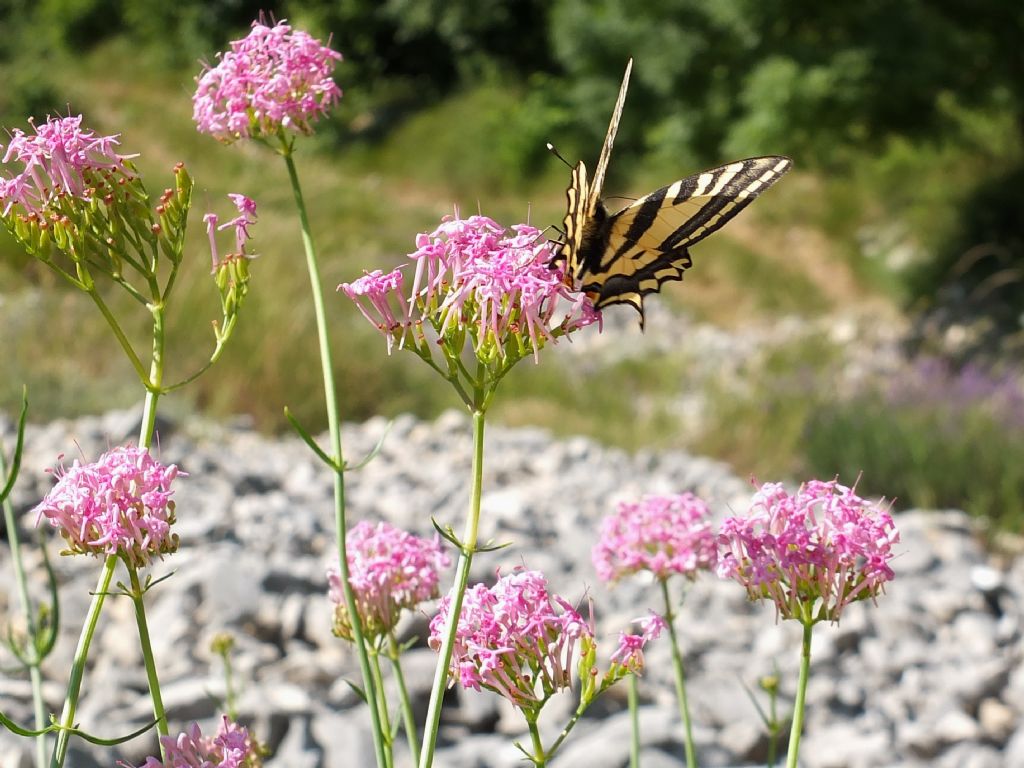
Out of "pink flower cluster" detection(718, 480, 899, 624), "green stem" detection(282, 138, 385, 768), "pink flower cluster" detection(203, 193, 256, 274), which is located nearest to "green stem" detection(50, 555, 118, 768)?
"green stem" detection(282, 138, 385, 768)

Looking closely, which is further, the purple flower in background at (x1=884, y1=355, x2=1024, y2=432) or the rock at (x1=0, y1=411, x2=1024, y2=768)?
the purple flower in background at (x1=884, y1=355, x2=1024, y2=432)

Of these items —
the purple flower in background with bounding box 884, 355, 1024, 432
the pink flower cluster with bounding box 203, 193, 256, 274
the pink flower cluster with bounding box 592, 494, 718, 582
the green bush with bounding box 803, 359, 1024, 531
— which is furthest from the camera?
the purple flower in background with bounding box 884, 355, 1024, 432

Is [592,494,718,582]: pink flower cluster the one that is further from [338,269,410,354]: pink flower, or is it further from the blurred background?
the blurred background

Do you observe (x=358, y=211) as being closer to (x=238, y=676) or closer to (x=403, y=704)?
→ (x=238, y=676)

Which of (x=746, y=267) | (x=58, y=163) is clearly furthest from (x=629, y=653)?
(x=746, y=267)

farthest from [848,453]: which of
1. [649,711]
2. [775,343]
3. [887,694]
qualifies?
[775,343]

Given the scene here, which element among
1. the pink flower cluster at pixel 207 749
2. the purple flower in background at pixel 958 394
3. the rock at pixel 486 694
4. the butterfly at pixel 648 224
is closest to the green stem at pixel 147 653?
the pink flower cluster at pixel 207 749
